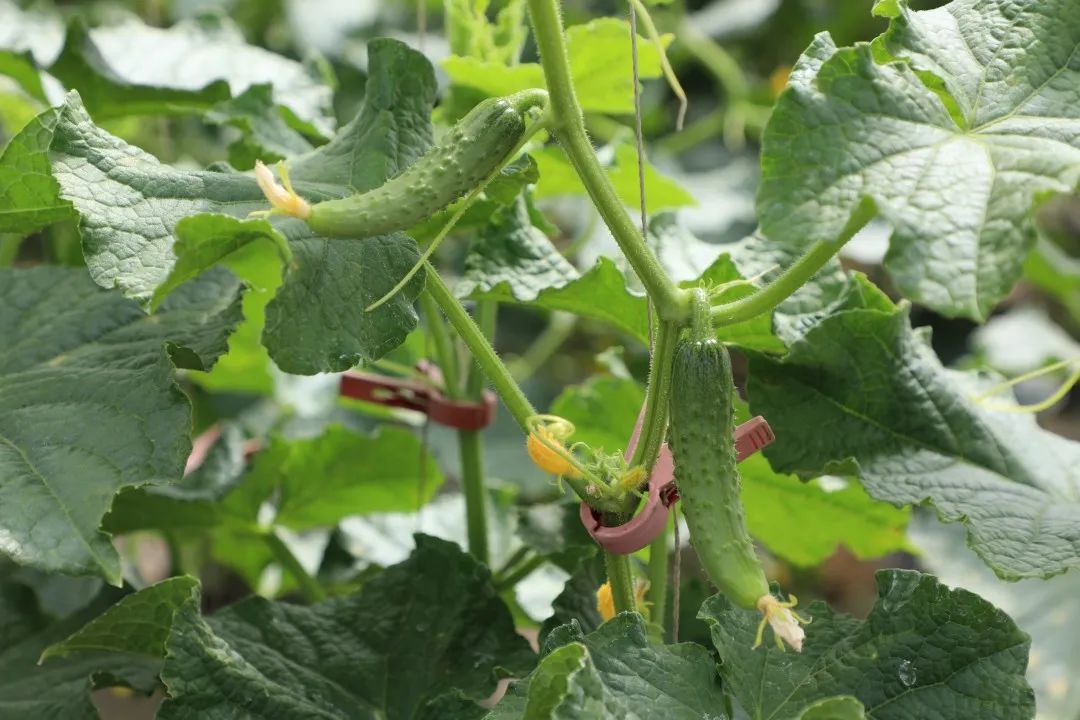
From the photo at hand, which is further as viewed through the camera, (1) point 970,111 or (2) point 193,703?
(2) point 193,703

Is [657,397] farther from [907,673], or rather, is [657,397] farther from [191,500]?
[191,500]

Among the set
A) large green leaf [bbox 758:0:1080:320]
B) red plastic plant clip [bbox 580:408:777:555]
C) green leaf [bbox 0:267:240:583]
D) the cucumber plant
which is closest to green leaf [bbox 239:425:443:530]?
the cucumber plant

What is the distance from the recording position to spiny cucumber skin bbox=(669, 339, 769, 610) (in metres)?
0.81

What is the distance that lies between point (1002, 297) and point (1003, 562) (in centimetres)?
30

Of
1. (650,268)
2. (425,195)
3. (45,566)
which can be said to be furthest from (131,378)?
(650,268)

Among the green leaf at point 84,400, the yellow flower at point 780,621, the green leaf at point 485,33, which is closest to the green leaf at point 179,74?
the green leaf at point 485,33

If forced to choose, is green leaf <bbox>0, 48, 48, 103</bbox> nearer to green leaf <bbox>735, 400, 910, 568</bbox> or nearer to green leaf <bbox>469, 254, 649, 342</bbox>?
green leaf <bbox>469, 254, 649, 342</bbox>

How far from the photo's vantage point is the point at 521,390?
1.14 m

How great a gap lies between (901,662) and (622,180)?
734mm

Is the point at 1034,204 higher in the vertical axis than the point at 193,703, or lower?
higher

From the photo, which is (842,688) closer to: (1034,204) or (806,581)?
(1034,204)

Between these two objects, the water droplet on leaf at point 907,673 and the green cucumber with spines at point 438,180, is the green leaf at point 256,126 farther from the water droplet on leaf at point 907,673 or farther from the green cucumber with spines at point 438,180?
Answer: the water droplet on leaf at point 907,673

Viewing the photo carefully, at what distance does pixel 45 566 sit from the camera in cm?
84

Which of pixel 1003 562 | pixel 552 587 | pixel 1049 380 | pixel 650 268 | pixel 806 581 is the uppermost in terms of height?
pixel 650 268
